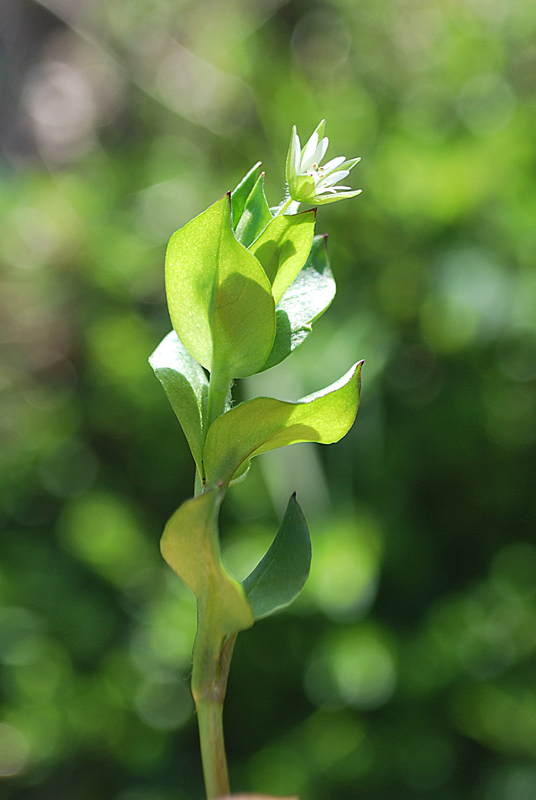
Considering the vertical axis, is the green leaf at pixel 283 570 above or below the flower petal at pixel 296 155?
below

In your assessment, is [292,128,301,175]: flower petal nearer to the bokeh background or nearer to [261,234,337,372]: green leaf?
[261,234,337,372]: green leaf

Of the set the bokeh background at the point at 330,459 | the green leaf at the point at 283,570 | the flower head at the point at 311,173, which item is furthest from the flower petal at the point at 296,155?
the bokeh background at the point at 330,459

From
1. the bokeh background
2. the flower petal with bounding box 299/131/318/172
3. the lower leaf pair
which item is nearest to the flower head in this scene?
the flower petal with bounding box 299/131/318/172

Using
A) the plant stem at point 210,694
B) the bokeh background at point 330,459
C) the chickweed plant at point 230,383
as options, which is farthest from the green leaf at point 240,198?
the bokeh background at point 330,459

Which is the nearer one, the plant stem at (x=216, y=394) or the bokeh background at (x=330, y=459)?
the plant stem at (x=216, y=394)

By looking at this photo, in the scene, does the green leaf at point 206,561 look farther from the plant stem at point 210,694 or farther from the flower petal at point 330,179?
the flower petal at point 330,179

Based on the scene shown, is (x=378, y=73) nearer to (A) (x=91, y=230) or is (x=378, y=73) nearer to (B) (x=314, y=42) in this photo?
(B) (x=314, y=42)

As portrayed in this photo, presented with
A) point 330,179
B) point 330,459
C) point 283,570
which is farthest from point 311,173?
point 330,459
